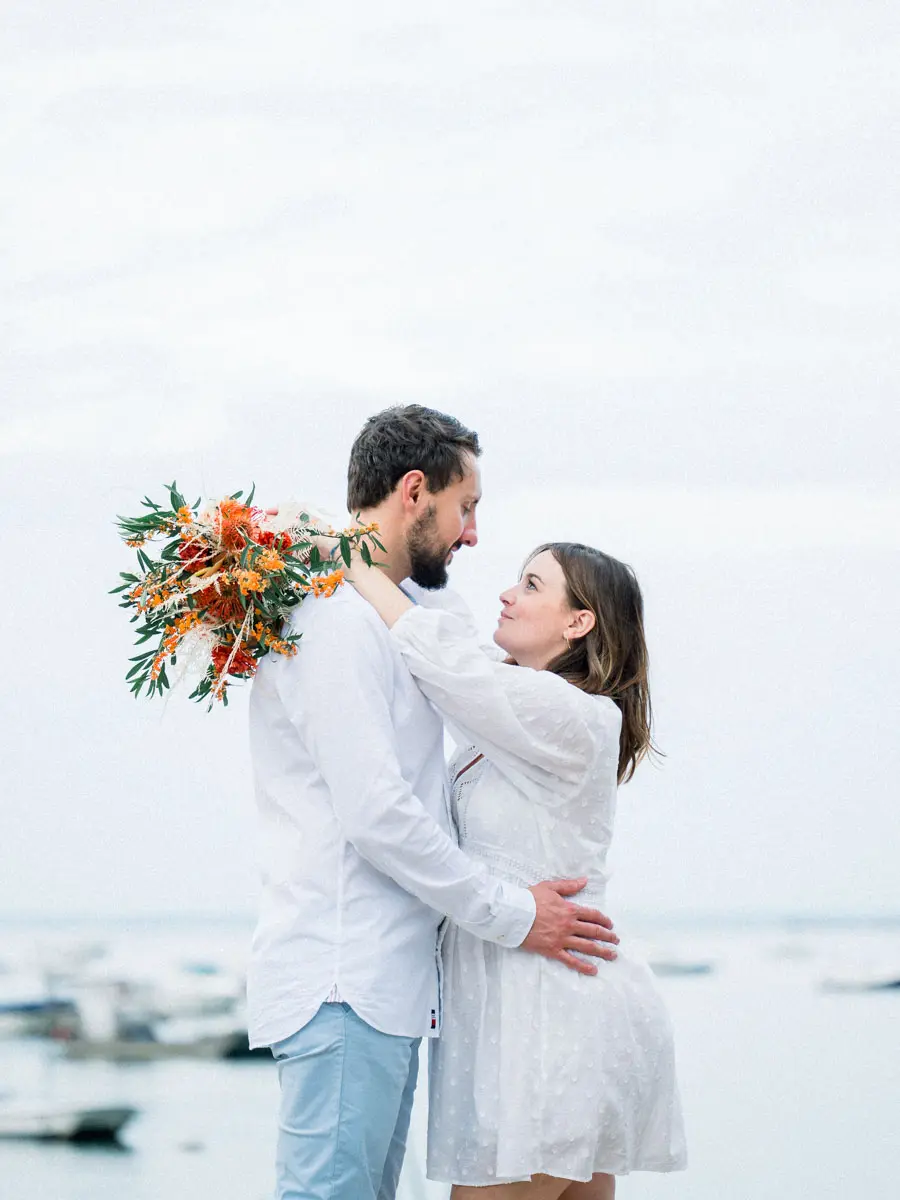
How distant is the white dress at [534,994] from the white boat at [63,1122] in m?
3.65

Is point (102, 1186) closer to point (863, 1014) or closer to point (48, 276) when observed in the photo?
point (863, 1014)

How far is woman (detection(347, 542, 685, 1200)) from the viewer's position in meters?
1.88

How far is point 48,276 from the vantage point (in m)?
6.52

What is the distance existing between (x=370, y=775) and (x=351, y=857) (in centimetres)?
13

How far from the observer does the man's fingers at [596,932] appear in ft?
6.40

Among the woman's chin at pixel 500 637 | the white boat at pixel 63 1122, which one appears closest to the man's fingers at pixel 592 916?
the woman's chin at pixel 500 637

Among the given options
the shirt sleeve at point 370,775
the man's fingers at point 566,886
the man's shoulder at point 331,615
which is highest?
the man's shoulder at point 331,615

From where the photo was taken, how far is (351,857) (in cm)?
184

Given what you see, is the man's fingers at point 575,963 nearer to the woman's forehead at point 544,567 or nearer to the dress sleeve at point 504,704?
the dress sleeve at point 504,704

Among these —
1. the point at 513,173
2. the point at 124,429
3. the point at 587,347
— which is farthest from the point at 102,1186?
the point at 513,173

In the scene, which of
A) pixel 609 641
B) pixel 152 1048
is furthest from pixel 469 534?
pixel 152 1048

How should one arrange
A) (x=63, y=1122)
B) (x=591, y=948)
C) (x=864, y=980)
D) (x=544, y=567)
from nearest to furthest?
(x=591, y=948)
(x=544, y=567)
(x=63, y=1122)
(x=864, y=980)

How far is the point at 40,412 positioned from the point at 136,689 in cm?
401

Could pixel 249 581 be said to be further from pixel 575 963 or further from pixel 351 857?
pixel 575 963
